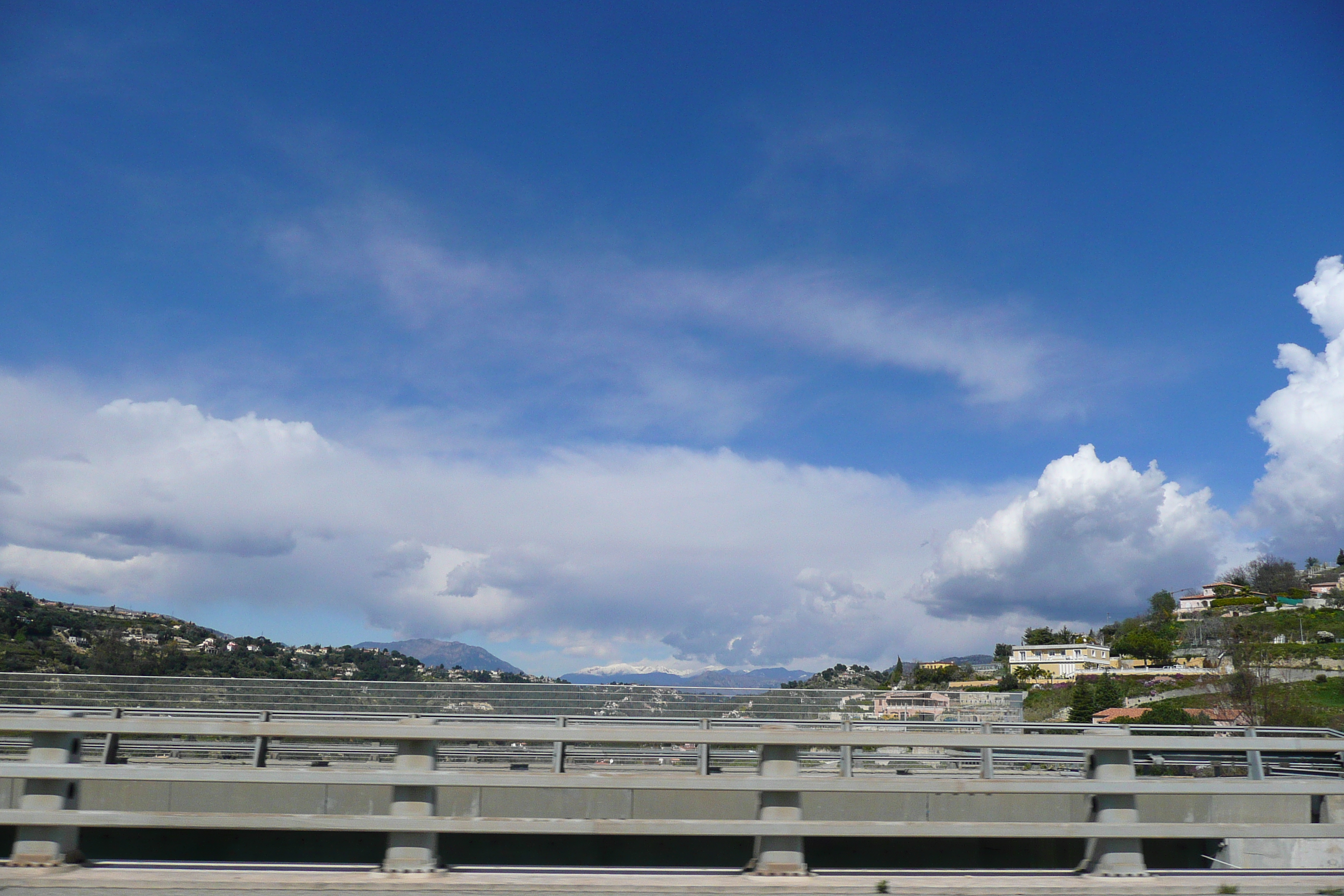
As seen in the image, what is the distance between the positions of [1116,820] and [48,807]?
6.26m

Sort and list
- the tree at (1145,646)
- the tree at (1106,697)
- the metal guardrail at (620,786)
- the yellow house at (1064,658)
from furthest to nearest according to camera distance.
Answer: the yellow house at (1064,658) < the tree at (1145,646) < the tree at (1106,697) < the metal guardrail at (620,786)

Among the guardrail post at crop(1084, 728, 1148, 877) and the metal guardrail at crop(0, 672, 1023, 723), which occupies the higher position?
the guardrail post at crop(1084, 728, 1148, 877)

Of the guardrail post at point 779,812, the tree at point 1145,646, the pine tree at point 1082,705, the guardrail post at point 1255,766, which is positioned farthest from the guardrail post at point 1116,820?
the tree at point 1145,646

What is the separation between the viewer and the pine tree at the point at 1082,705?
2916 inches

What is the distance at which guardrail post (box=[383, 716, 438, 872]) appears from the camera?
5.04 meters

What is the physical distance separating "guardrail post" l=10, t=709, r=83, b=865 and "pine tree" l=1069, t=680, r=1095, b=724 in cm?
7481

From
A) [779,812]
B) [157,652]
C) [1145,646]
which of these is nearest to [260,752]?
[779,812]

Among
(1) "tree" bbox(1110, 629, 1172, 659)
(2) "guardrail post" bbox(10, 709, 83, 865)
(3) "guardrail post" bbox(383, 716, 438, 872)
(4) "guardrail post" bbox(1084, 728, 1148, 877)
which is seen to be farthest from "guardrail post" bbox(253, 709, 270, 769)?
(1) "tree" bbox(1110, 629, 1172, 659)

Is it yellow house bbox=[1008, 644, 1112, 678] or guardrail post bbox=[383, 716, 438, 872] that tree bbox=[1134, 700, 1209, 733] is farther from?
yellow house bbox=[1008, 644, 1112, 678]

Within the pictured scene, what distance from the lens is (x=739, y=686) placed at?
66.6 feet

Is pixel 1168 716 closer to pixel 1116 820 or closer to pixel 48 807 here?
pixel 1116 820

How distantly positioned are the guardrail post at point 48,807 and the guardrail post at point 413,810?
73.3 inches

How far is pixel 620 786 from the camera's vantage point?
515 centimetres

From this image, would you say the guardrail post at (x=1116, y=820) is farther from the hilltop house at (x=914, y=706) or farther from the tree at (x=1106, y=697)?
the tree at (x=1106, y=697)
